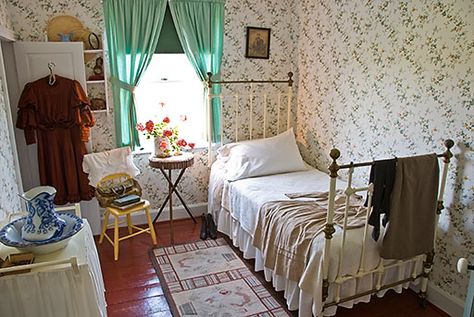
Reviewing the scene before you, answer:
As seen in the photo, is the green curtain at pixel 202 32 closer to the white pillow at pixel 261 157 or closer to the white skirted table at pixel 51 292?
the white pillow at pixel 261 157

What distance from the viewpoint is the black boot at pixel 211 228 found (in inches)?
144

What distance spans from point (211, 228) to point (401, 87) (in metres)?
2.15

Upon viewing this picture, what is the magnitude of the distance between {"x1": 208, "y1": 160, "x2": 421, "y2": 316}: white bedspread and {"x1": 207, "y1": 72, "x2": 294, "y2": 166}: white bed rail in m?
0.44

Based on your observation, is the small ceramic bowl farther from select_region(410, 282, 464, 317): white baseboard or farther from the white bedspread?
select_region(410, 282, 464, 317): white baseboard

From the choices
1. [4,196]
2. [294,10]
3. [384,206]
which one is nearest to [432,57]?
[384,206]

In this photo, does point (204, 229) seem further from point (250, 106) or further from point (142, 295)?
point (250, 106)

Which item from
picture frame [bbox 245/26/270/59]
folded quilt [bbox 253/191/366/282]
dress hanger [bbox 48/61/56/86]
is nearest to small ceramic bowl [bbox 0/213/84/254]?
folded quilt [bbox 253/191/366/282]

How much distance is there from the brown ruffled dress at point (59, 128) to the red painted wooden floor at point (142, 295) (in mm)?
676

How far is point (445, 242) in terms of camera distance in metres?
2.58

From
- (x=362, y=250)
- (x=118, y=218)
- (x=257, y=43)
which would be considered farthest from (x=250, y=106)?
(x=362, y=250)

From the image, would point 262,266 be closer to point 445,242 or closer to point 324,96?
point 445,242

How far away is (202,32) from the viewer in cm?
368

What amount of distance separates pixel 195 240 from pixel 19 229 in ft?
6.48

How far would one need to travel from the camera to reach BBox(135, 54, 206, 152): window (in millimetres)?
3797
